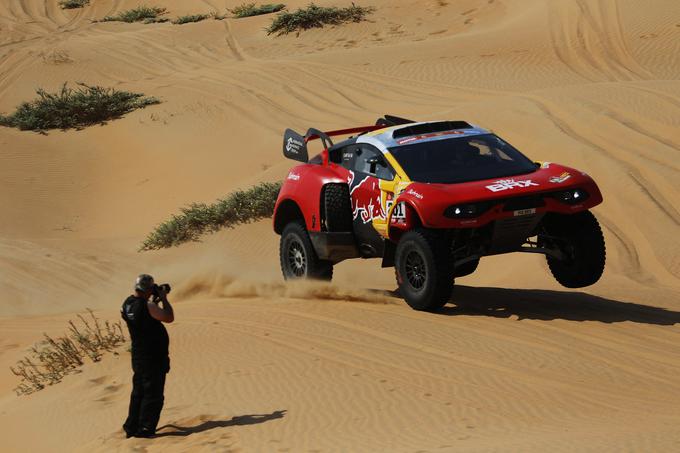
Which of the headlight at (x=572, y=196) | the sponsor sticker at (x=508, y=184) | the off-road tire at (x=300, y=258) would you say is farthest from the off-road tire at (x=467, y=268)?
the headlight at (x=572, y=196)

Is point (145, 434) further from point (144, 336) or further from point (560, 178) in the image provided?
point (560, 178)

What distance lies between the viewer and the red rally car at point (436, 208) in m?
11.7

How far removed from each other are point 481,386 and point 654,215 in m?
8.49

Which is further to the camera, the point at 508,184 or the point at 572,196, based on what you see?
the point at 572,196

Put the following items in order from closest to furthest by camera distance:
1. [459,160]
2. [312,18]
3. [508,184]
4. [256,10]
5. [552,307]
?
1. [508,184]
2. [459,160]
3. [552,307]
4. [312,18]
5. [256,10]

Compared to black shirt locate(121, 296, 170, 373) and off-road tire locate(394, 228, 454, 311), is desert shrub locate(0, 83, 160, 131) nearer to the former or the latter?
off-road tire locate(394, 228, 454, 311)

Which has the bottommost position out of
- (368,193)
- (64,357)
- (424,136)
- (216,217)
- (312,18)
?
(64,357)

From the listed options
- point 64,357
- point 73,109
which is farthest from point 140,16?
point 64,357

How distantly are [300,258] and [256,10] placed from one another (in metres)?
29.8

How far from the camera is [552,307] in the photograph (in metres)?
13.0

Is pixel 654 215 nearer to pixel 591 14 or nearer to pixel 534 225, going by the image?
pixel 534 225

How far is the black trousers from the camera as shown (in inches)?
361

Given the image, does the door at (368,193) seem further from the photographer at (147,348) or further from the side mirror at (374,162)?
the photographer at (147,348)

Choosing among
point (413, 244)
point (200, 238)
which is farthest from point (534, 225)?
point (200, 238)
